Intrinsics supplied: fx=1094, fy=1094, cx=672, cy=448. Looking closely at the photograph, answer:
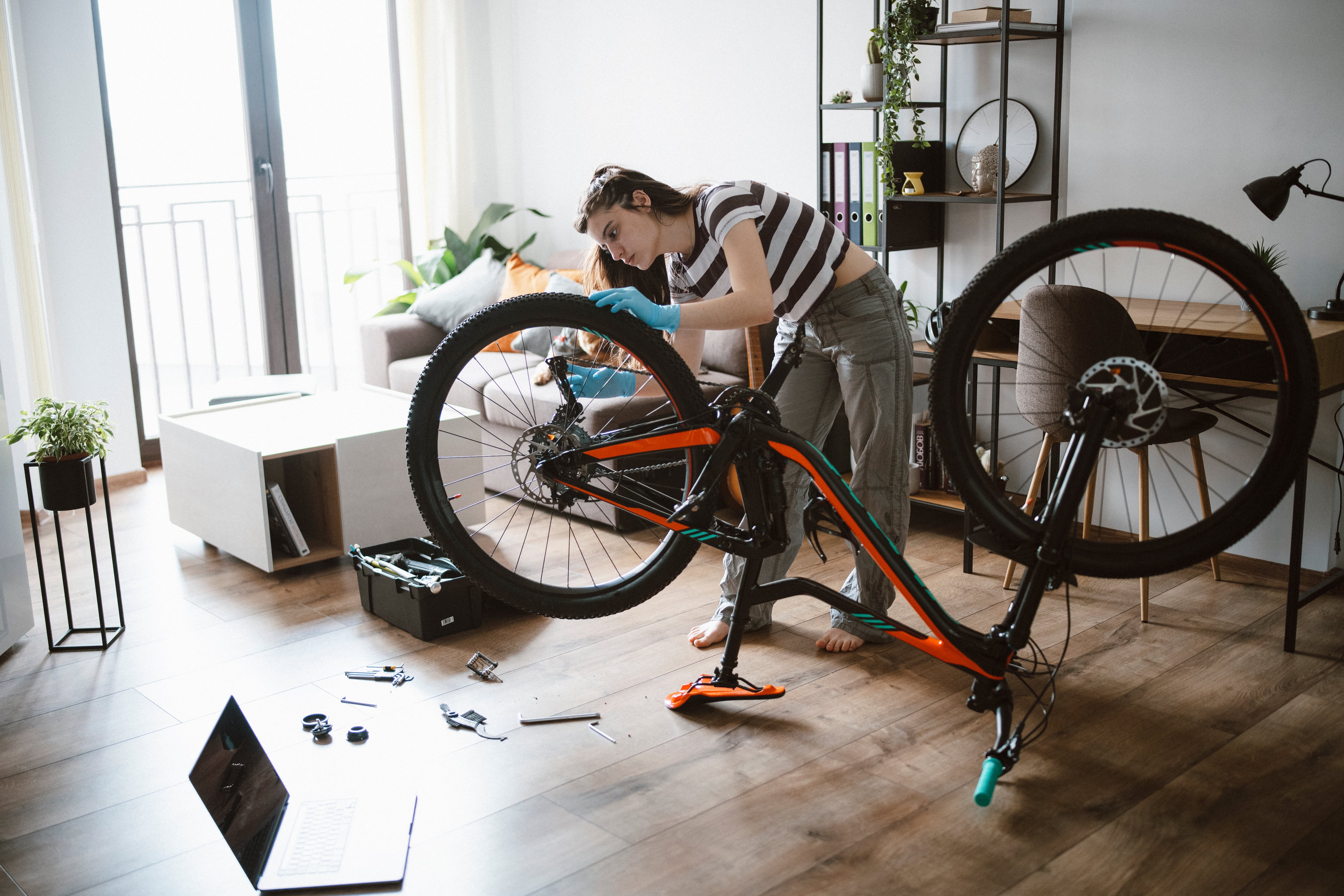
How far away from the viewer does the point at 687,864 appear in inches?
69.4

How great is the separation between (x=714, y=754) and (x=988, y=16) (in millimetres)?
2097

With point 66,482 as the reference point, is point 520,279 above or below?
above

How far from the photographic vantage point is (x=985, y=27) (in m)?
2.94

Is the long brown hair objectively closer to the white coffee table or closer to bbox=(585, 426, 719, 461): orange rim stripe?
bbox=(585, 426, 719, 461): orange rim stripe

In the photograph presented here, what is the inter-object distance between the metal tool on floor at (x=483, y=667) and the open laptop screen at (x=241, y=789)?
57 cm

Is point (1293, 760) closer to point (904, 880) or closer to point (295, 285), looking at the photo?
point (904, 880)

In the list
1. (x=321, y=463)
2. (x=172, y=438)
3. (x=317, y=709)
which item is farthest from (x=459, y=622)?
(x=172, y=438)

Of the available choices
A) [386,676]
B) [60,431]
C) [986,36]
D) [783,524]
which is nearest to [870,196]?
[986,36]

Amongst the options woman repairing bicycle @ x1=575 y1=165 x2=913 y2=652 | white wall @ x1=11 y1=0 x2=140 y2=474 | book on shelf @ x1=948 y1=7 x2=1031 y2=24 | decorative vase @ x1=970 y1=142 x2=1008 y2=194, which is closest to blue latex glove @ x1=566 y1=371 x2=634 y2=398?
woman repairing bicycle @ x1=575 y1=165 x2=913 y2=652

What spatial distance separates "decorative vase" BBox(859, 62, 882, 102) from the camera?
3271mm

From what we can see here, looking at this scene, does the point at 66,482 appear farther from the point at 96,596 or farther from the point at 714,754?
the point at 714,754

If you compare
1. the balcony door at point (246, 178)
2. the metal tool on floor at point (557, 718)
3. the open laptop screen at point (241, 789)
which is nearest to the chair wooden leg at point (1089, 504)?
the metal tool on floor at point (557, 718)

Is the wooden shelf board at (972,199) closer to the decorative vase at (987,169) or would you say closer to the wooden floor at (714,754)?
the decorative vase at (987,169)

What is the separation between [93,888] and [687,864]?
37.4 inches
